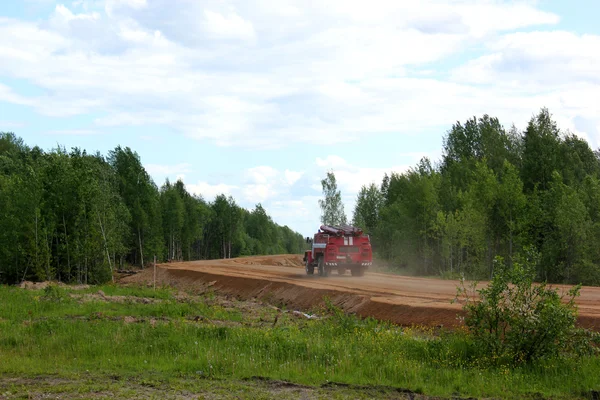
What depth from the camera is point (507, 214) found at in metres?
46.7

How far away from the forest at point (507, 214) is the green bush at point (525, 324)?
1122 cm

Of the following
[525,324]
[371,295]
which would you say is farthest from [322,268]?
[525,324]

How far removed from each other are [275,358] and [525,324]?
578cm

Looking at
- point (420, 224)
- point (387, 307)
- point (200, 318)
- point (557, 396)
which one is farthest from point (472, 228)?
point (557, 396)

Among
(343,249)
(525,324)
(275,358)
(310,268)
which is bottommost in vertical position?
(275,358)

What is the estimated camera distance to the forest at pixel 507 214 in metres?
42.2

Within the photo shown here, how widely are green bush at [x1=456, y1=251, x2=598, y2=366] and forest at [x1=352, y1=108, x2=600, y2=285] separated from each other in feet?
36.8

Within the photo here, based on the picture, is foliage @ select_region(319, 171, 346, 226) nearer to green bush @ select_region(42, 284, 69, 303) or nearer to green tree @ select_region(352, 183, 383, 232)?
green tree @ select_region(352, 183, 383, 232)

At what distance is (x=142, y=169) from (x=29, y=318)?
59.7 meters

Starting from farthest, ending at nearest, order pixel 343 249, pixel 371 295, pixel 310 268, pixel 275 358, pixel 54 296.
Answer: pixel 310 268
pixel 343 249
pixel 371 295
pixel 54 296
pixel 275 358

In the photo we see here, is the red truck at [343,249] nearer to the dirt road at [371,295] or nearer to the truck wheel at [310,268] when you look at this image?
the dirt road at [371,295]

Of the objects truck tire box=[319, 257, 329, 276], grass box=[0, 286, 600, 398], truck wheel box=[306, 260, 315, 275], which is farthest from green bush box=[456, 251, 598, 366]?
truck wheel box=[306, 260, 315, 275]

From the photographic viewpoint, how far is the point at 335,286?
3225 cm

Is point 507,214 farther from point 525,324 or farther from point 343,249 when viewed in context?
point 525,324
